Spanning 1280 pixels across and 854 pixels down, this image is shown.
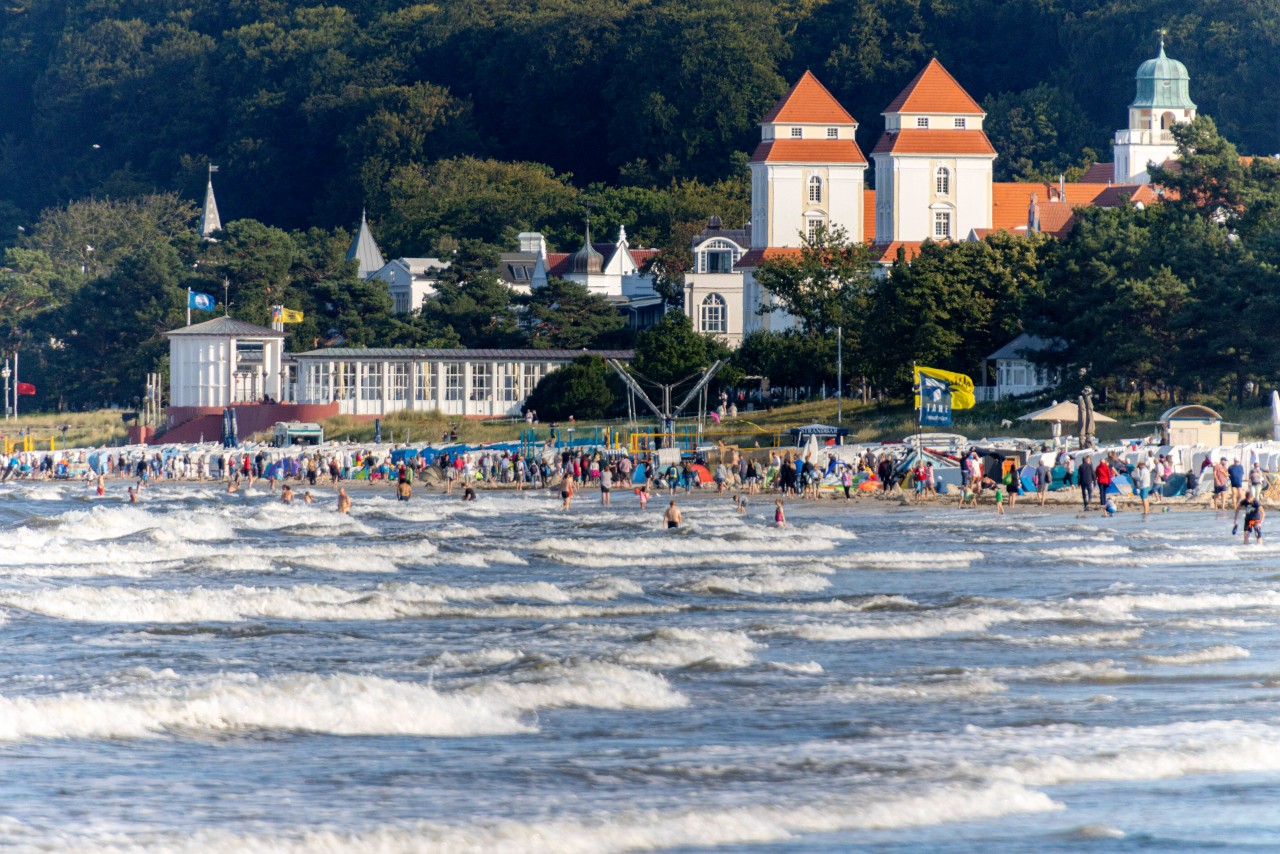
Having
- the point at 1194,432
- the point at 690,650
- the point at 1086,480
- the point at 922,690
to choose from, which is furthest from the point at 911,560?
the point at 1194,432

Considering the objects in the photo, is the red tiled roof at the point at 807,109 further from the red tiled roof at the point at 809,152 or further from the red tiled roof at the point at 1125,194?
the red tiled roof at the point at 1125,194

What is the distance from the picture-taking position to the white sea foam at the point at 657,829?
12.0 m

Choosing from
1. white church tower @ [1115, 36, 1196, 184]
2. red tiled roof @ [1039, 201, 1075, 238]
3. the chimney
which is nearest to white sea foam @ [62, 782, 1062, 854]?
red tiled roof @ [1039, 201, 1075, 238]

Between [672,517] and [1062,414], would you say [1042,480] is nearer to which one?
[1062,414]

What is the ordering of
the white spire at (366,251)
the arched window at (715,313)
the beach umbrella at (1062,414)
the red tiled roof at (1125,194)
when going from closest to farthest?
the beach umbrella at (1062,414) < the arched window at (715,313) < the red tiled roof at (1125,194) < the white spire at (366,251)

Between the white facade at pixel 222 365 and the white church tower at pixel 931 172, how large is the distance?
26744mm

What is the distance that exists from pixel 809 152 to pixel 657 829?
260ft

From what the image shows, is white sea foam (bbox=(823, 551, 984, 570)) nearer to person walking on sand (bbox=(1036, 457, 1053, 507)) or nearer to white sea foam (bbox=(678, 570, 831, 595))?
white sea foam (bbox=(678, 570, 831, 595))

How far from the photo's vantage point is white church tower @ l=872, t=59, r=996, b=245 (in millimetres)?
88188

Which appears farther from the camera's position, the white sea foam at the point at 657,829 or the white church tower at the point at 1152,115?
the white church tower at the point at 1152,115

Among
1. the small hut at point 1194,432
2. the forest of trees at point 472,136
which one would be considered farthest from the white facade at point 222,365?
the small hut at point 1194,432

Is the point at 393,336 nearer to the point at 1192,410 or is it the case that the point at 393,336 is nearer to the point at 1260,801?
the point at 1192,410

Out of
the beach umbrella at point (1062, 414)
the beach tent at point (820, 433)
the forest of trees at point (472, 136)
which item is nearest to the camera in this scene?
the beach umbrella at point (1062, 414)

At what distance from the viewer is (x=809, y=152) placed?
295 feet
